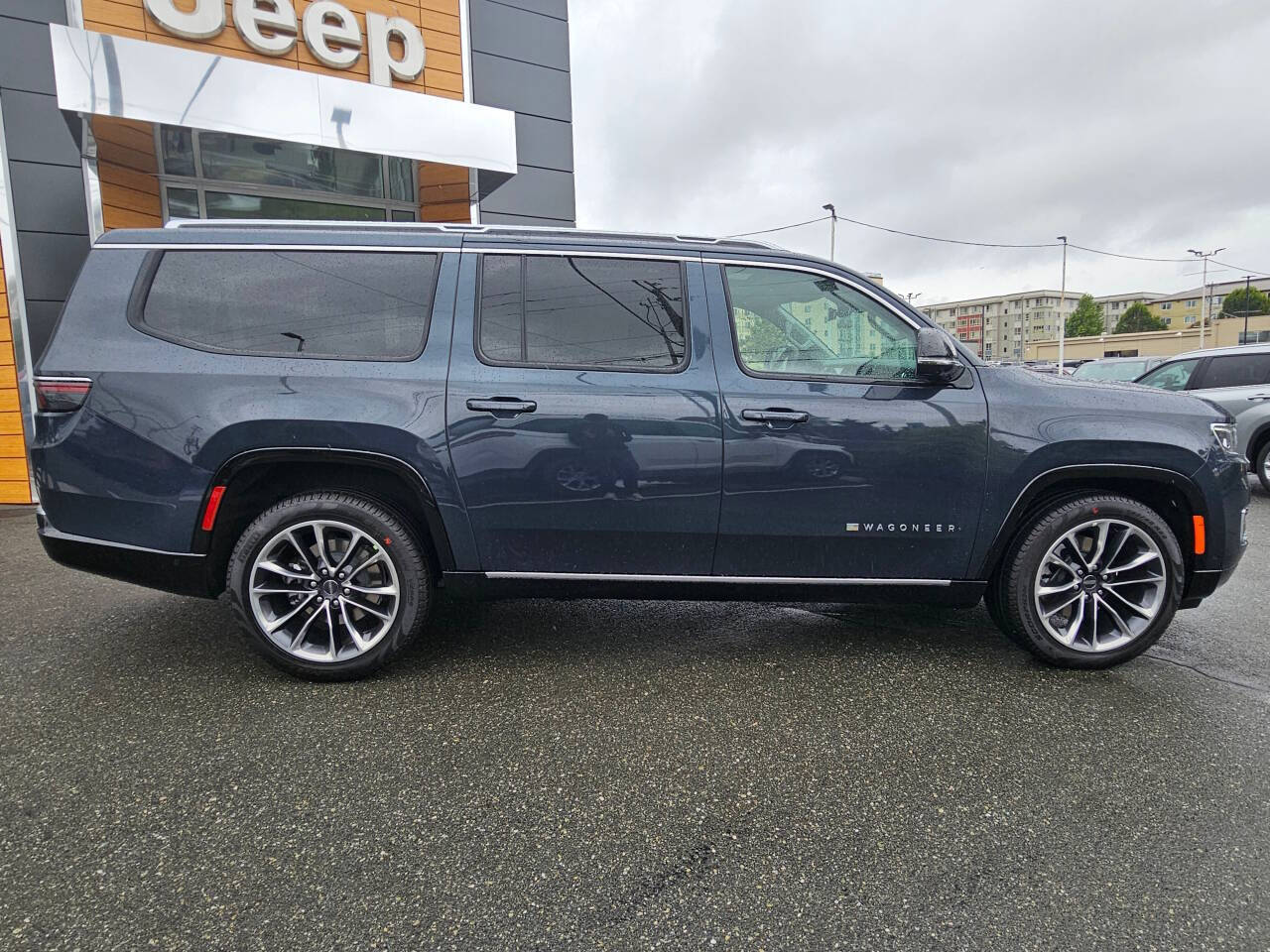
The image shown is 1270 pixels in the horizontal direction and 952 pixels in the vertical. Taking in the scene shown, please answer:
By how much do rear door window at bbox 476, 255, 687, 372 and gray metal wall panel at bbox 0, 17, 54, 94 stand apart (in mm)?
7830

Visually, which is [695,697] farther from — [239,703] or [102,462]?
[102,462]

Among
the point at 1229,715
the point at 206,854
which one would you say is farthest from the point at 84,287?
the point at 1229,715

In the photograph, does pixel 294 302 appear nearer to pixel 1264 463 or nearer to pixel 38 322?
pixel 38 322

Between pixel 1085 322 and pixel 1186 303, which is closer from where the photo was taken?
pixel 1085 322

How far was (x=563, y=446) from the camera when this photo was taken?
288cm

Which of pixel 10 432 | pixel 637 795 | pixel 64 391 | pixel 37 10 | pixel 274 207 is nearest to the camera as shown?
pixel 637 795

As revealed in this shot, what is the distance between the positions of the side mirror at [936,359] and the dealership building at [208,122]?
6.82 m

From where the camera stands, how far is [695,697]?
289 cm

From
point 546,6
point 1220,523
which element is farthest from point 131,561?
point 546,6

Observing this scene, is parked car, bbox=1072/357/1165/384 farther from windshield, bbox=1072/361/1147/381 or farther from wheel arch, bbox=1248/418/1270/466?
wheel arch, bbox=1248/418/1270/466

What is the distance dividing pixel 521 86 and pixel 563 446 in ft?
28.8

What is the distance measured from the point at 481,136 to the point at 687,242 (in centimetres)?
614

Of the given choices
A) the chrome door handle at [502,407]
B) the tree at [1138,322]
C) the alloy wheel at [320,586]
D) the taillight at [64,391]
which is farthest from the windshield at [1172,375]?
the tree at [1138,322]

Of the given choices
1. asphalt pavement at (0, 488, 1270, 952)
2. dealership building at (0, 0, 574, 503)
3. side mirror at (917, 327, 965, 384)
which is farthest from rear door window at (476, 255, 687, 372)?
dealership building at (0, 0, 574, 503)
